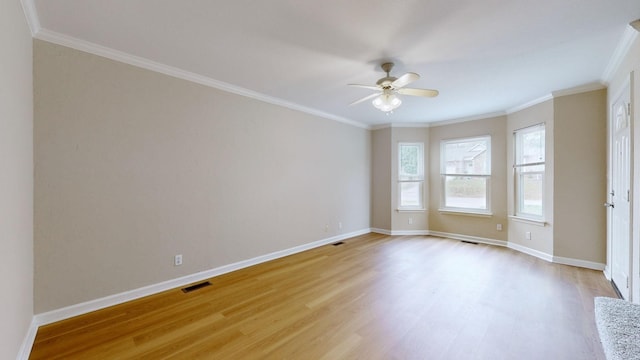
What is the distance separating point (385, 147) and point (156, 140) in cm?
450

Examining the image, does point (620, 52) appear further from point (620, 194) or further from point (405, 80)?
point (405, 80)

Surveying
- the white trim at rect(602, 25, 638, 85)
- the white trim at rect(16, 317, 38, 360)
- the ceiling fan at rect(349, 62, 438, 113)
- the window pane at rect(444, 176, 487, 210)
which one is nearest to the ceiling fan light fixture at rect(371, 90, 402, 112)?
the ceiling fan at rect(349, 62, 438, 113)

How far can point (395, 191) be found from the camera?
5773 millimetres

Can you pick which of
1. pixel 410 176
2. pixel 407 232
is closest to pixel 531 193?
pixel 410 176

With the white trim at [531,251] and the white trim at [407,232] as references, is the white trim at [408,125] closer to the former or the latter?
the white trim at [407,232]

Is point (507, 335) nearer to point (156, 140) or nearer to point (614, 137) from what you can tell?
point (614, 137)

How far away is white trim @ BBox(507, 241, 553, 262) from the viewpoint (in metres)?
3.93

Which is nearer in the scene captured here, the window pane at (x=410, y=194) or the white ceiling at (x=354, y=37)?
the white ceiling at (x=354, y=37)

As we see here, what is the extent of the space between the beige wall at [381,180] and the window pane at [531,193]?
7.74 ft

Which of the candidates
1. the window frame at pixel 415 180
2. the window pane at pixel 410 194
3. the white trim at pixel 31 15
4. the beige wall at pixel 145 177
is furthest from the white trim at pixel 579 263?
the white trim at pixel 31 15

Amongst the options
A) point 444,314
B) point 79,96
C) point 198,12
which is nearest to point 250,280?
point 444,314

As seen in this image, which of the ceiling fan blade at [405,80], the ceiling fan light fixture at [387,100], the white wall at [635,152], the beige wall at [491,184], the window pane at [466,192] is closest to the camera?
the white wall at [635,152]

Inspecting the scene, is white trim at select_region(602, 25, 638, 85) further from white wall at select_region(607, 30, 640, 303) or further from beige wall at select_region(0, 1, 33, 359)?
beige wall at select_region(0, 1, 33, 359)

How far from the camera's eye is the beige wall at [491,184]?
4.86 m
